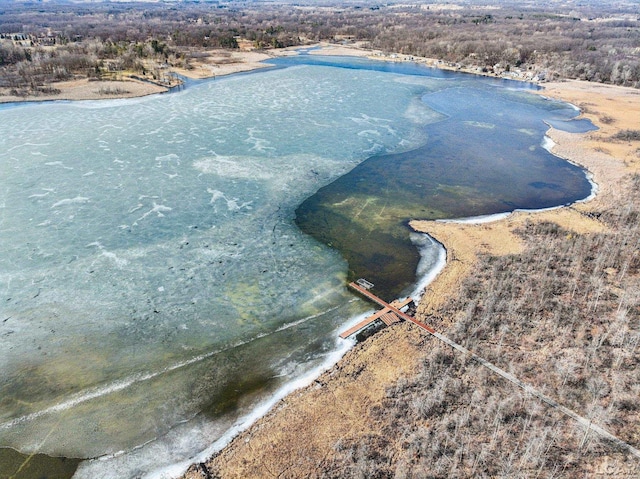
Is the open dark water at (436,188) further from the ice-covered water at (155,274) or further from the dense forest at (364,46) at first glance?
the dense forest at (364,46)

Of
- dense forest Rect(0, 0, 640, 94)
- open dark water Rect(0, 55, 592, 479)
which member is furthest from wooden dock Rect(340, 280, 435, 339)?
dense forest Rect(0, 0, 640, 94)

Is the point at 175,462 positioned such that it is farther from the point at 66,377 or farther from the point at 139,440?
the point at 66,377

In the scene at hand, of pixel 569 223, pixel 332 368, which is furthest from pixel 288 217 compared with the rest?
pixel 569 223

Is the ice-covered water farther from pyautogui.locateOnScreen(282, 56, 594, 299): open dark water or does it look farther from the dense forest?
the dense forest

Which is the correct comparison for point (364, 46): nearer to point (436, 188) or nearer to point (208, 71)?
point (208, 71)

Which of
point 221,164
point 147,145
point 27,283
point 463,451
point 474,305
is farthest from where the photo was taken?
point 147,145

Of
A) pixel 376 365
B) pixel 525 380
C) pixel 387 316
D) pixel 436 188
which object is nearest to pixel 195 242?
pixel 387 316

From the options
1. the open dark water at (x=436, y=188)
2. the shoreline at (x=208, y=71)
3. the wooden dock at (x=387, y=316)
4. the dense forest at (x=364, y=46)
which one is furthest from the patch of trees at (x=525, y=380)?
the dense forest at (x=364, y=46)
